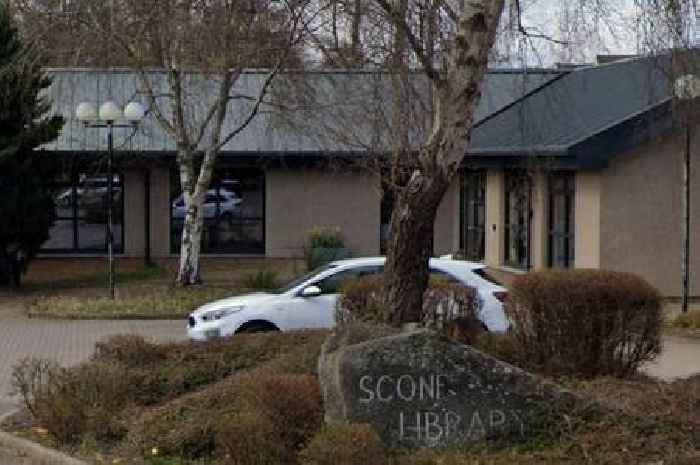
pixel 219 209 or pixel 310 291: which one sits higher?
pixel 219 209

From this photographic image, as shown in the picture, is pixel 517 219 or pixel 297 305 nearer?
pixel 297 305

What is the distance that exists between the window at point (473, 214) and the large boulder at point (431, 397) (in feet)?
77.4

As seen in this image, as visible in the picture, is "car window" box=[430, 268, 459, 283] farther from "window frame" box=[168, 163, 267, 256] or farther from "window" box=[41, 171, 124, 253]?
"window" box=[41, 171, 124, 253]

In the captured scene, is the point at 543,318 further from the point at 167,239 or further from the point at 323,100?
the point at 167,239

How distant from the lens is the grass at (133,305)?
2483 cm

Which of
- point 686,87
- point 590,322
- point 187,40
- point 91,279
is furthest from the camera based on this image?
point 91,279

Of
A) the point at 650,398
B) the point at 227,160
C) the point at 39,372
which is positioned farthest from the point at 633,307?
the point at 227,160

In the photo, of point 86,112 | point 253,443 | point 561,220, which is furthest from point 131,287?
point 253,443

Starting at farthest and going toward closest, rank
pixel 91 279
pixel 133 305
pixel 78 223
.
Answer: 1. pixel 78 223
2. pixel 91 279
3. pixel 133 305

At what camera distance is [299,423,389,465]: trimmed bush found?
8312mm

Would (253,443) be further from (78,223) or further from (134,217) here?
(78,223)

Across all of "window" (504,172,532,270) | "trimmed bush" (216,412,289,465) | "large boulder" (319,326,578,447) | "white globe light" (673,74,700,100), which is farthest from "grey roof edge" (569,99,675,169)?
"trimmed bush" (216,412,289,465)

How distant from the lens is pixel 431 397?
9734 millimetres

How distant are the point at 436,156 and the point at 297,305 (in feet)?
22.8
